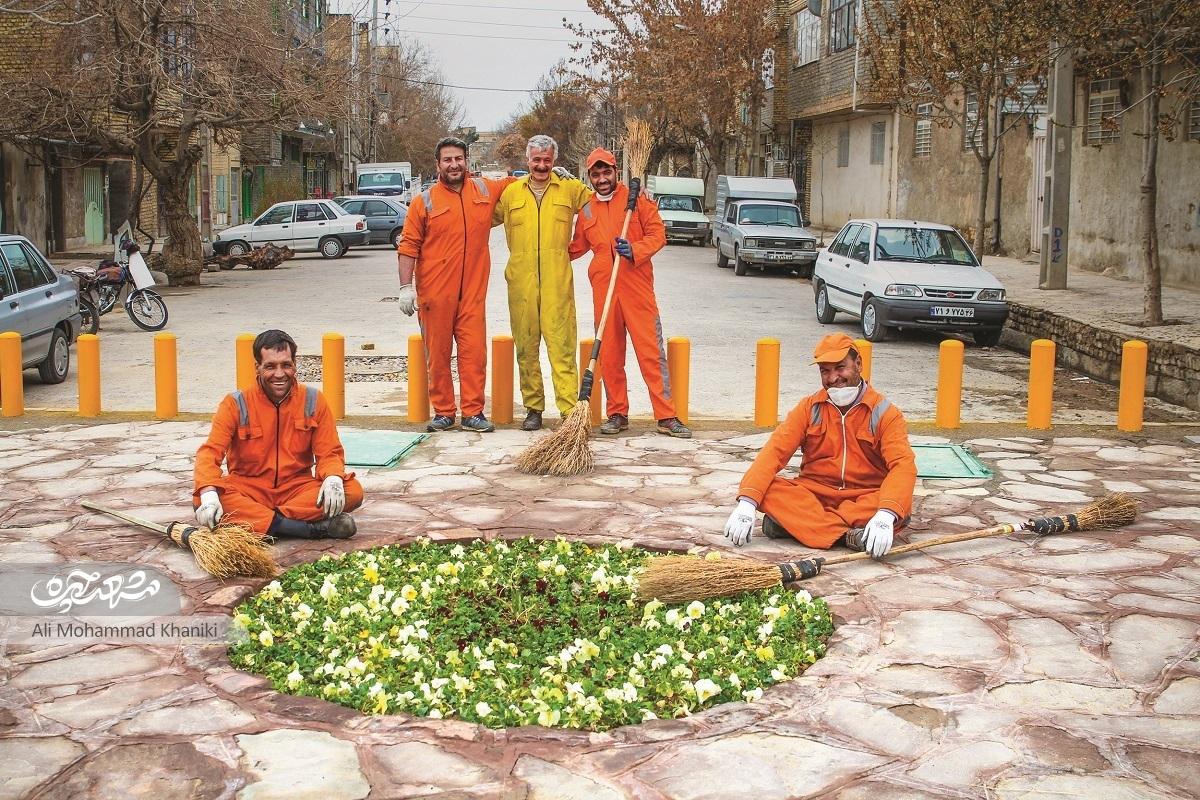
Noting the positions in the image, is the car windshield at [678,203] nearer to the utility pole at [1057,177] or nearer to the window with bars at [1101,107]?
the window with bars at [1101,107]

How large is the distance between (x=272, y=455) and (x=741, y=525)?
2263mm

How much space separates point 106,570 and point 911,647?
3489mm

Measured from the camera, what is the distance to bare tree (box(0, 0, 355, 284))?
823 inches

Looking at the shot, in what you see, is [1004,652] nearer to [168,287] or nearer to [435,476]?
[435,476]

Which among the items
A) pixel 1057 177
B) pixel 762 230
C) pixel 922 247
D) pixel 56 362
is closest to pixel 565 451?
pixel 56 362

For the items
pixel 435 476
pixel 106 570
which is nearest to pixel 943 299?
pixel 435 476

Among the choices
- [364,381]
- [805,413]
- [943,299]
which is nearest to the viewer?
[805,413]

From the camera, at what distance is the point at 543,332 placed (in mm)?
9141

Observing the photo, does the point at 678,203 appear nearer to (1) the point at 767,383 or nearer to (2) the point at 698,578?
(1) the point at 767,383

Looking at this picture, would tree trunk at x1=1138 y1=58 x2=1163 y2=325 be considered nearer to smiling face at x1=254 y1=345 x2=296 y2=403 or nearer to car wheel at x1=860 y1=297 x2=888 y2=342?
car wheel at x1=860 y1=297 x2=888 y2=342

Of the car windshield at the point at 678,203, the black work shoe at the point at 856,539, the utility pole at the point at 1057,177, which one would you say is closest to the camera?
the black work shoe at the point at 856,539

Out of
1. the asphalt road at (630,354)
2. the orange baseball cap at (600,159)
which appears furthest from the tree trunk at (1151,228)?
the orange baseball cap at (600,159)

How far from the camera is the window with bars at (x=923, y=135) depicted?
31670 millimetres

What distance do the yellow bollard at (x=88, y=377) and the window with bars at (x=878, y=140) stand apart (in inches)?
1124
